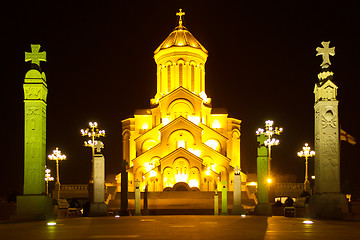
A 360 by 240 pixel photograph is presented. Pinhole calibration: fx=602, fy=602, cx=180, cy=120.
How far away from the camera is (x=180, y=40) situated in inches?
3179

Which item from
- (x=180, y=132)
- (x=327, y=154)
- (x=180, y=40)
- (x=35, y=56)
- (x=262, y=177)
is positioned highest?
(x=180, y=40)

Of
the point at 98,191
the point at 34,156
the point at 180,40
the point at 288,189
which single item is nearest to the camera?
the point at 34,156

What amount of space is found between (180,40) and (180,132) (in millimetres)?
13977

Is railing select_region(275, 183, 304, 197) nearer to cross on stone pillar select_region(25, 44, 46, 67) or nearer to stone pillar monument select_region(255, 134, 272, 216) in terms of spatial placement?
stone pillar monument select_region(255, 134, 272, 216)

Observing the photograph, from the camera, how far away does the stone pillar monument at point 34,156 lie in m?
23.8

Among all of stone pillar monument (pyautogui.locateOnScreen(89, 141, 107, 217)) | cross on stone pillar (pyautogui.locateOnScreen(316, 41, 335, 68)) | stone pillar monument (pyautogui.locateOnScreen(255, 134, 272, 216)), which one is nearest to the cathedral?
stone pillar monument (pyautogui.locateOnScreen(255, 134, 272, 216))

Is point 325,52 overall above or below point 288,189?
above

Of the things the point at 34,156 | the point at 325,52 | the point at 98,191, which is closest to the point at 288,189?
the point at 98,191

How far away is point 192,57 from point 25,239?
66951 millimetres

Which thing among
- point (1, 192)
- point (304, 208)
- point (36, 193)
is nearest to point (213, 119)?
point (1, 192)

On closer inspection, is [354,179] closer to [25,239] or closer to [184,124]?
[184,124]

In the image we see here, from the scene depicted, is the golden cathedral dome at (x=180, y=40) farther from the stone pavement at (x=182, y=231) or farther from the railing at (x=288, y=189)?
the stone pavement at (x=182, y=231)

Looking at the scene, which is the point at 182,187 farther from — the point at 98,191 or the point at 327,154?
the point at 327,154

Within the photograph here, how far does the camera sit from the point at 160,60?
80375mm
